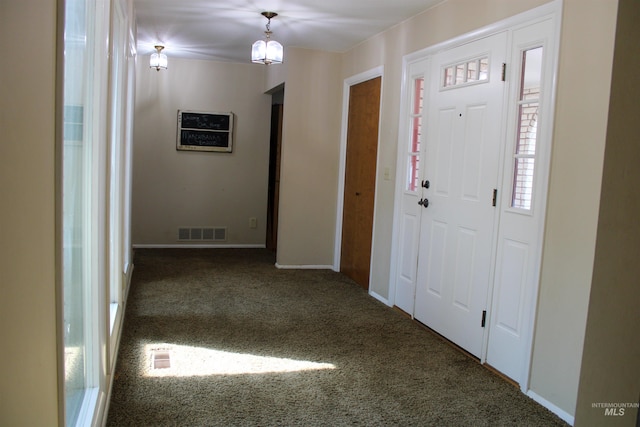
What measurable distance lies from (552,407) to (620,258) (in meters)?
1.91

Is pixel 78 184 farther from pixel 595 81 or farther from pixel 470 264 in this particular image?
pixel 470 264

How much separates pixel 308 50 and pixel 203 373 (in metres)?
3.79

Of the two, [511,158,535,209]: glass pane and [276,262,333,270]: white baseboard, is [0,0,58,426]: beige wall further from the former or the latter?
[276,262,333,270]: white baseboard

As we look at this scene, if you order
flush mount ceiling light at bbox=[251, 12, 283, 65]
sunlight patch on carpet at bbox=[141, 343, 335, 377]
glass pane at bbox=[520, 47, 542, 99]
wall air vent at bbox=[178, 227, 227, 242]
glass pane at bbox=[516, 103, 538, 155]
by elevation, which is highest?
flush mount ceiling light at bbox=[251, 12, 283, 65]

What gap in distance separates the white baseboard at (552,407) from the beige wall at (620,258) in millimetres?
1659

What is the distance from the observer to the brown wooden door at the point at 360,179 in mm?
4961

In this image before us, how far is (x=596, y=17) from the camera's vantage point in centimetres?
245

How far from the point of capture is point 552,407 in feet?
8.68

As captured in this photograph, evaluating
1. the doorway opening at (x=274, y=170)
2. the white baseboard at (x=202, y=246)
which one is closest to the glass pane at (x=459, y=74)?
the doorway opening at (x=274, y=170)

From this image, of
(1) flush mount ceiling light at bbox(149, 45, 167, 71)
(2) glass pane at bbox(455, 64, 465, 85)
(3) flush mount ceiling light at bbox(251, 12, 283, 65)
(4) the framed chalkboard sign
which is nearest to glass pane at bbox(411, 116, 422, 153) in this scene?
(2) glass pane at bbox(455, 64, 465, 85)

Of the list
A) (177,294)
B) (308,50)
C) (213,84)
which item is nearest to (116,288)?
(177,294)

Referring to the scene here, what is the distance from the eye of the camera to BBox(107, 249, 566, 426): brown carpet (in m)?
2.49

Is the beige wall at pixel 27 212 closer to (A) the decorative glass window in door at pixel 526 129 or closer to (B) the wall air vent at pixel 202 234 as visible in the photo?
(A) the decorative glass window in door at pixel 526 129

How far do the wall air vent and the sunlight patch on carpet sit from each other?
3.54 metres
